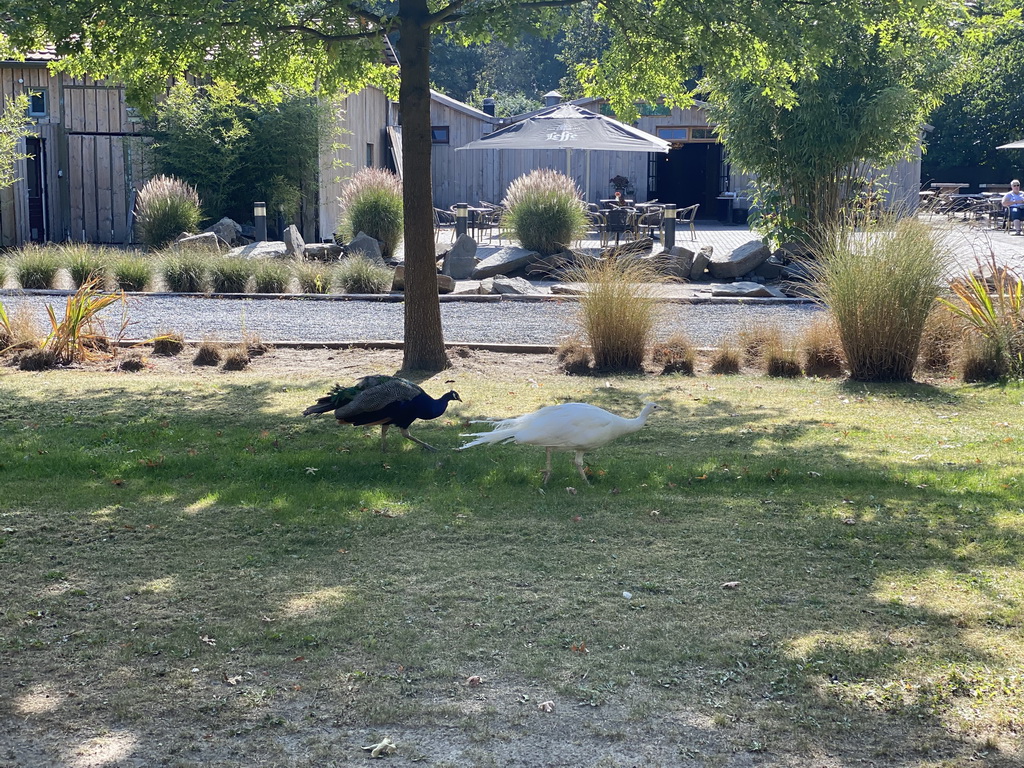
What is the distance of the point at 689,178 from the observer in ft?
105

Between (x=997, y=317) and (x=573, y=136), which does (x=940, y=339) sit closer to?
(x=997, y=317)

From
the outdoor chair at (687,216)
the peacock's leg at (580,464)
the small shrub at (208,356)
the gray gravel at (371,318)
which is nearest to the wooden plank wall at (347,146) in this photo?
the outdoor chair at (687,216)

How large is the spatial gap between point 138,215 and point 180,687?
15268 millimetres

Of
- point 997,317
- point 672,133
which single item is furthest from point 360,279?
point 672,133

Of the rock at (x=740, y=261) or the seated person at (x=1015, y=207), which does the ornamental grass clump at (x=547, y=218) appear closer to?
the rock at (x=740, y=261)

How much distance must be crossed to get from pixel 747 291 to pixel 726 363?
202 inches

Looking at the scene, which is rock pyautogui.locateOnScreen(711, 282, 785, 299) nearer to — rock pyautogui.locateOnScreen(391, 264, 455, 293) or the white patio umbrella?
rock pyautogui.locateOnScreen(391, 264, 455, 293)

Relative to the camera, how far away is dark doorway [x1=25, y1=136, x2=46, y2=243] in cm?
1998

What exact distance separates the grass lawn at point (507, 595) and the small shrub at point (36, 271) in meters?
7.20

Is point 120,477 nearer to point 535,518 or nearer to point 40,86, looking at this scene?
point 535,518

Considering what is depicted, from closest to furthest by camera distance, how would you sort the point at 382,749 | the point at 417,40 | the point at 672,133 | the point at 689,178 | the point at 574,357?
the point at 382,749, the point at 417,40, the point at 574,357, the point at 672,133, the point at 689,178

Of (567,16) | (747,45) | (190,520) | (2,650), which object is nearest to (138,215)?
(567,16)

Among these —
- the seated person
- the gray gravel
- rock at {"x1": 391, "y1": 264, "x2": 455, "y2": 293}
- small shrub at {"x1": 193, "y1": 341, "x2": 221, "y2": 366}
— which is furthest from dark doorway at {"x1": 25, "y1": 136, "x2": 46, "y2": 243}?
the seated person

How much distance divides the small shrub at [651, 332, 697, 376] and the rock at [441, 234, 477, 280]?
7.19 meters
